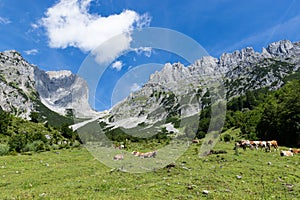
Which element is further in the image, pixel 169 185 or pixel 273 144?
pixel 273 144

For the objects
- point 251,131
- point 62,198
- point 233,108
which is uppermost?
point 233,108

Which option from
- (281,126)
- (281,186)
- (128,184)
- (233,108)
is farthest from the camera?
(233,108)

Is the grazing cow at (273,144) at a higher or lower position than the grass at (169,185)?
higher

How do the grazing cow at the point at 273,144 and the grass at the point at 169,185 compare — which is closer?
the grass at the point at 169,185

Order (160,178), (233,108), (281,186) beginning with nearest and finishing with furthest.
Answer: (281,186)
(160,178)
(233,108)

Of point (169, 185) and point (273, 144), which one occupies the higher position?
point (273, 144)

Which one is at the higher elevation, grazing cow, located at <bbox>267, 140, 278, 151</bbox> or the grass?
grazing cow, located at <bbox>267, 140, 278, 151</bbox>

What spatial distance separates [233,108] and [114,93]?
470 feet

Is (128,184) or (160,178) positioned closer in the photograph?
(128,184)

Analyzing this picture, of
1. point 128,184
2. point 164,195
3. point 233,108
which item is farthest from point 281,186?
point 233,108

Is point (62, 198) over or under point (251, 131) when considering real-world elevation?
under

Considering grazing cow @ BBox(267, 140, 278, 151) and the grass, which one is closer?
the grass

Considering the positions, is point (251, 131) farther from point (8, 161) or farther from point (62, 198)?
point (62, 198)

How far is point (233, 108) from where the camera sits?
150 meters
